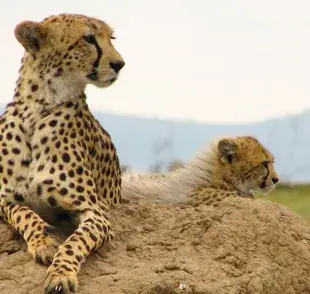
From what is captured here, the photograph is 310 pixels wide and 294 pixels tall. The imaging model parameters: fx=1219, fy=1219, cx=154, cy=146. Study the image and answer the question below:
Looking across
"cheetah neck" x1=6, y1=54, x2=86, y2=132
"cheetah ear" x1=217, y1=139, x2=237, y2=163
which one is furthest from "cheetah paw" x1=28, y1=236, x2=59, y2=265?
"cheetah ear" x1=217, y1=139, x2=237, y2=163

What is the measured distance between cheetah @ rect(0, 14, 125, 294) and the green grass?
504 cm

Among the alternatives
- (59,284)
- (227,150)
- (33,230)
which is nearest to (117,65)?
(33,230)

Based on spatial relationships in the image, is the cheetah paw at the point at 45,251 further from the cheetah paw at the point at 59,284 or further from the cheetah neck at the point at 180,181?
the cheetah neck at the point at 180,181

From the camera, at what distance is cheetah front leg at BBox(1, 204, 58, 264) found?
17.6ft

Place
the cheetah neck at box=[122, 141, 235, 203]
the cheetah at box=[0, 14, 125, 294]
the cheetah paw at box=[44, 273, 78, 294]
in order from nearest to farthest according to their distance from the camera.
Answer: the cheetah paw at box=[44, 273, 78, 294]
the cheetah at box=[0, 14, 125, 294]
the cheetah neck at box=[122, 141, 235, 203]

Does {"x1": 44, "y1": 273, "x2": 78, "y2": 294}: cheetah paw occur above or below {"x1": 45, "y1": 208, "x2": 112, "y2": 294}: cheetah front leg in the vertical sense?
below

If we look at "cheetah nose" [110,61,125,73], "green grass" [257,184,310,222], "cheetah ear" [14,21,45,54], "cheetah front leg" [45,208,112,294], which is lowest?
"green grass" [257,184,310,222]

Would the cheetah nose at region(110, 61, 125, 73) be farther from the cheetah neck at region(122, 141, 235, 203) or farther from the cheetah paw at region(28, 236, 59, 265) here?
the cheetah neck at region(122, 141, 235, 203)

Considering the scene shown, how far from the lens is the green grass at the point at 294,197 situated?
10969 mm

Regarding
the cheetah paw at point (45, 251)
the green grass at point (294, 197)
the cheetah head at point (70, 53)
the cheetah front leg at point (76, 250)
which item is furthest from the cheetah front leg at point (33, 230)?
the green grass at point (294, 197)

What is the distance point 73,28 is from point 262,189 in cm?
237

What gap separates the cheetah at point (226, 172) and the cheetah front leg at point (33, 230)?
5.99ft

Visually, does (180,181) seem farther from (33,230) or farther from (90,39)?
(33,230)

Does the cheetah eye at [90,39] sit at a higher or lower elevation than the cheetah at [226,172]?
higher
